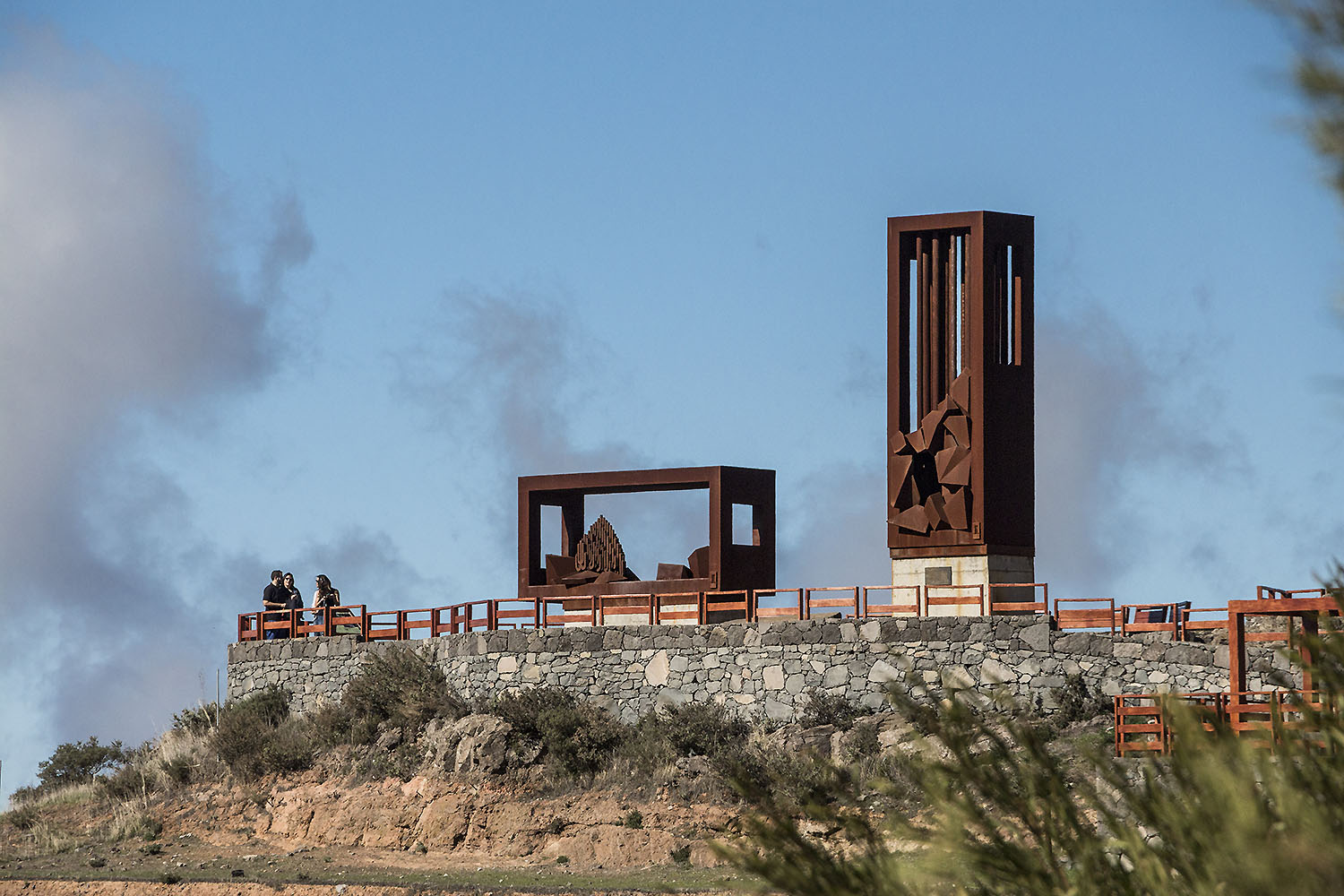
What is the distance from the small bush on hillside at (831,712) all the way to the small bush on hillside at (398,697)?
619cm

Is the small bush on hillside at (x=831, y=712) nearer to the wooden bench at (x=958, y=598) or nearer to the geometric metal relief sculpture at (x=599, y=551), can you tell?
the wooden bench at (x=958, y=598)

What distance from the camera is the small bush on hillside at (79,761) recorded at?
37.0 metres

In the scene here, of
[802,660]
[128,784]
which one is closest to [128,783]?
[128,784]

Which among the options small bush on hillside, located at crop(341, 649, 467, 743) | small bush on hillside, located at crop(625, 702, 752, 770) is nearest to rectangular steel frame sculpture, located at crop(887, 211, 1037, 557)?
small bush on hillside, located at crop(625, 702, 752, 770)

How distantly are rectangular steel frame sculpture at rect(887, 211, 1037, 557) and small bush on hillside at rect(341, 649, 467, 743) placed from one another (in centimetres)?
839

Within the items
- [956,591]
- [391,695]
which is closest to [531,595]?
[391,695]

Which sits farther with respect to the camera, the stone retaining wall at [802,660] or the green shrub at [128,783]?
the green shrub at [128,783]

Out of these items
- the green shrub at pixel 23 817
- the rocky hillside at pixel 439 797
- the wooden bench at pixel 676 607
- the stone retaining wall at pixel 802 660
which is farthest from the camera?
the green shrub at pixel 23 817

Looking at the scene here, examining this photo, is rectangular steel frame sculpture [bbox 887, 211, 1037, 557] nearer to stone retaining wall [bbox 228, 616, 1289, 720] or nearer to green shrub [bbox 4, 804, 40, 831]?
stone retaining wall [bbox 228, 616, 1289, 720]

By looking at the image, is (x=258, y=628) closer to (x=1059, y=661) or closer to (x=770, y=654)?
(x=770, y=654)

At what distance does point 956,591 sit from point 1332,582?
2071cm

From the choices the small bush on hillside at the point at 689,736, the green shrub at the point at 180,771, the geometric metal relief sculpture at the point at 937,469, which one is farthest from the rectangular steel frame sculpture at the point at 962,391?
the green shrub at the point at 180,771

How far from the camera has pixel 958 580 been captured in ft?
92.2

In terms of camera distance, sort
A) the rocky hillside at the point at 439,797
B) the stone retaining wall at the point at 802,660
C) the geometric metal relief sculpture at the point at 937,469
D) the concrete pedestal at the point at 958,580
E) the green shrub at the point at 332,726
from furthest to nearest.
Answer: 1. the green shrub at the point at 332,726
2. the geometric metal relief sculpture at the point at 937,469
3. the concrete pedestal at the point at 958,580
4. the stone retaining wall at the point at 802,660
5. the rocky hillside at the point at 439,797
